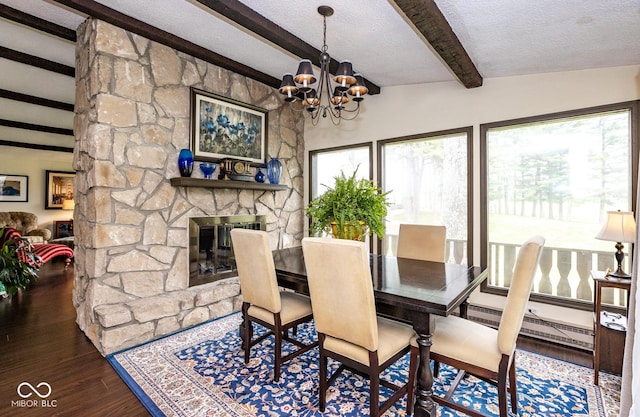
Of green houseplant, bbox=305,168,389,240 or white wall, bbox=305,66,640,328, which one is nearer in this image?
green houseplant, bbox=305,168,389,240

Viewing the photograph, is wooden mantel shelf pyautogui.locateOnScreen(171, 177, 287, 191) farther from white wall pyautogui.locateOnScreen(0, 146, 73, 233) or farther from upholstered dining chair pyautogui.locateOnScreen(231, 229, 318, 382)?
white wall pyautogui.locateOnScreen(0, 146, 73, 233)

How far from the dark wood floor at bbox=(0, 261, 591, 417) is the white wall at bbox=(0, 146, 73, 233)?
4.94 meters

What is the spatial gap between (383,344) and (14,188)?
30.8ft

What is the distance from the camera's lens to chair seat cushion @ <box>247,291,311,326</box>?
234cm

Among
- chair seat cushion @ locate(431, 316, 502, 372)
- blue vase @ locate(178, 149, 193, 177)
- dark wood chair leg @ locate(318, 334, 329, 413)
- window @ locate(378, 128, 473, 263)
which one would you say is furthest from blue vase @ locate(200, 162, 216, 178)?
chair seat cushion @ locate(431, 316, 502, 372)

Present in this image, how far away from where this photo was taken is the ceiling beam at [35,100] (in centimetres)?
428

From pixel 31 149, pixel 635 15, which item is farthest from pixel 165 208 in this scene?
pixel 31 149

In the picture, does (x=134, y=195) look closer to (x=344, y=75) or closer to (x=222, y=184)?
(x=222, y=184)

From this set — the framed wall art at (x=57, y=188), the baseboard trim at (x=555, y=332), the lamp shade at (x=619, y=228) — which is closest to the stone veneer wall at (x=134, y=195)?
the baseboard trim at (x=555, y=332)

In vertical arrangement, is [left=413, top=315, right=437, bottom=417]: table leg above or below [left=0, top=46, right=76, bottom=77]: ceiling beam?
below

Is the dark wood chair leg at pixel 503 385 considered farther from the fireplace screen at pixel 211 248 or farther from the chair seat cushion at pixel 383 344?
the fireplace screen at pixel 211 248

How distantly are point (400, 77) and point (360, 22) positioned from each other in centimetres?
131

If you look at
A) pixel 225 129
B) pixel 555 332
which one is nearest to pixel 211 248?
pixel 225 129

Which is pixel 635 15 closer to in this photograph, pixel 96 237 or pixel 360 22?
pixel 360 22
